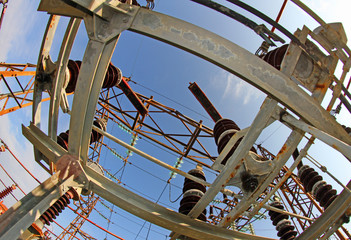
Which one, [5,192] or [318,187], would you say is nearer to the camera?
[318,187]

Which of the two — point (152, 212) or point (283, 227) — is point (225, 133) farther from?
point (283, 227)

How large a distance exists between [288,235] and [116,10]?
8.08 m

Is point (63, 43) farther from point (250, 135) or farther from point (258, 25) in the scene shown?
point (250, 135)

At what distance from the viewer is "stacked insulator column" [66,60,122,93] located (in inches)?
224

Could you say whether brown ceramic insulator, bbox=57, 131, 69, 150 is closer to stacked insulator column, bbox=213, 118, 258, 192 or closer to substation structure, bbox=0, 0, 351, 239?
substation structure, bbox=0, 0, 351, 239

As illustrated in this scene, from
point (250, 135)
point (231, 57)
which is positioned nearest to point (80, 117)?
point (231, 57)

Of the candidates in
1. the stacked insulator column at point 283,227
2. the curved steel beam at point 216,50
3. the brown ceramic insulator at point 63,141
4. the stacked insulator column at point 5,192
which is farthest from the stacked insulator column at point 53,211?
the stacked insulator column at point 5,192

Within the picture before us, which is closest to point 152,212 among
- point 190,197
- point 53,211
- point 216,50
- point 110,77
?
point 190,197

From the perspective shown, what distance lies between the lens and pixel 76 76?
18.8 feet

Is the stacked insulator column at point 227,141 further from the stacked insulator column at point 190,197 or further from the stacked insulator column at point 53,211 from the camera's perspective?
the stacked insulator column at point 53,211

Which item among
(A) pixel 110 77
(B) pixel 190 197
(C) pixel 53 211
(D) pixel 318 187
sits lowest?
(C) pixel 53 211

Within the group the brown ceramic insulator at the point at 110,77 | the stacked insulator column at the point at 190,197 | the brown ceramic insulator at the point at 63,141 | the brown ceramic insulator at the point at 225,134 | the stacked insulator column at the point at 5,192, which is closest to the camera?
the brown ceramic insulator at the point at 225,134

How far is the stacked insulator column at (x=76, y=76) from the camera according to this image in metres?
5.69

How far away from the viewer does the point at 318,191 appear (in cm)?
646
